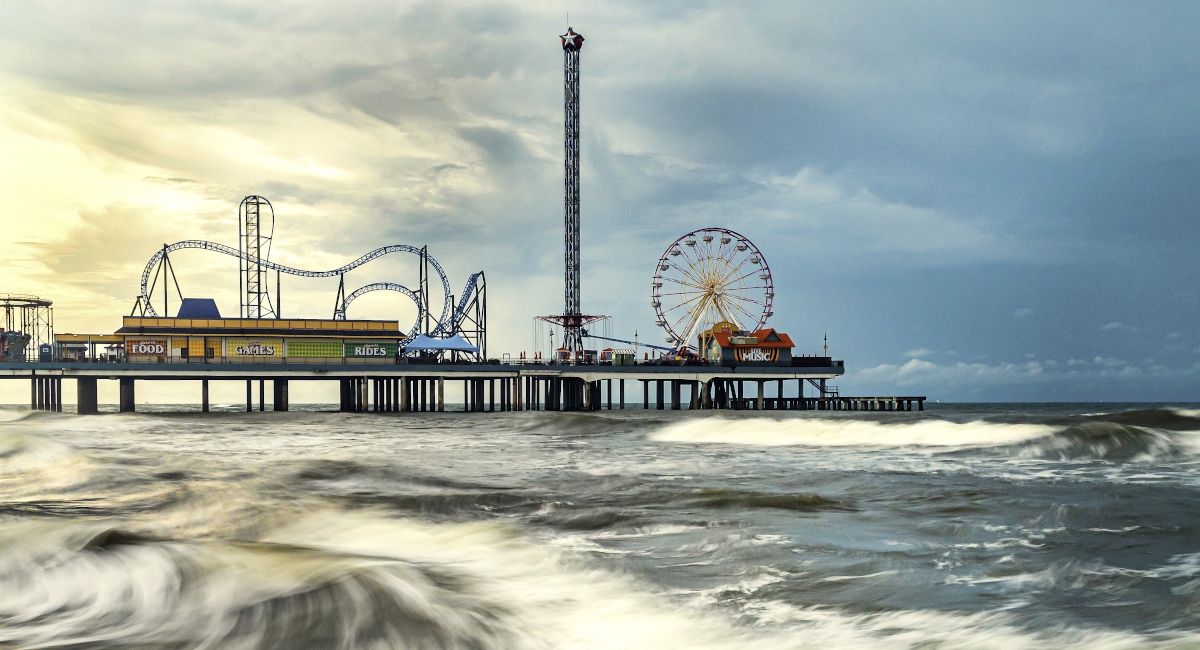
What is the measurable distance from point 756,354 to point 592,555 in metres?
63.3

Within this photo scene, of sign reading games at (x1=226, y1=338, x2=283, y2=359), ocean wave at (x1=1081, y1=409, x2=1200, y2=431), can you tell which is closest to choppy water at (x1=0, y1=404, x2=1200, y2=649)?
ocean wave at (x1=1081, y1=409, x2=1200, y2=431)

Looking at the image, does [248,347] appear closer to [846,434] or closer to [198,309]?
[198,309]

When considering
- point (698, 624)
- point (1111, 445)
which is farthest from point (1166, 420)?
point (698, 624)

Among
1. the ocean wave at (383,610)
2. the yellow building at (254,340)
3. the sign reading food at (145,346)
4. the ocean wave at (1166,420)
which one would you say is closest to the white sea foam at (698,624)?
the ocean wave at (383,610)

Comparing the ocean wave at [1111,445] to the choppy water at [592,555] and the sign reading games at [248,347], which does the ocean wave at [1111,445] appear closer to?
the choppy water at [592,555]

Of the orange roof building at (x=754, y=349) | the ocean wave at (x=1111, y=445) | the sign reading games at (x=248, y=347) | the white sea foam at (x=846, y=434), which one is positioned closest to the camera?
the ocean wave at (x=1111, y=445)

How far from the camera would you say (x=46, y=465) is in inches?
839

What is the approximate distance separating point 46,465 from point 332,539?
48.3ft

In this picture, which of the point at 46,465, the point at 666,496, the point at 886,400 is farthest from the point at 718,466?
the point at 886,400

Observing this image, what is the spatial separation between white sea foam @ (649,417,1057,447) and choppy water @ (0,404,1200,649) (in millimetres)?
11229

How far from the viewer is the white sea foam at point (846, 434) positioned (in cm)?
3466

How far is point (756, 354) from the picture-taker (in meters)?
72.2

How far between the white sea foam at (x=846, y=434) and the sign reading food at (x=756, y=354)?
27616 millimetres

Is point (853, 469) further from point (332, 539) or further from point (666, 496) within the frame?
point (332, 539)
